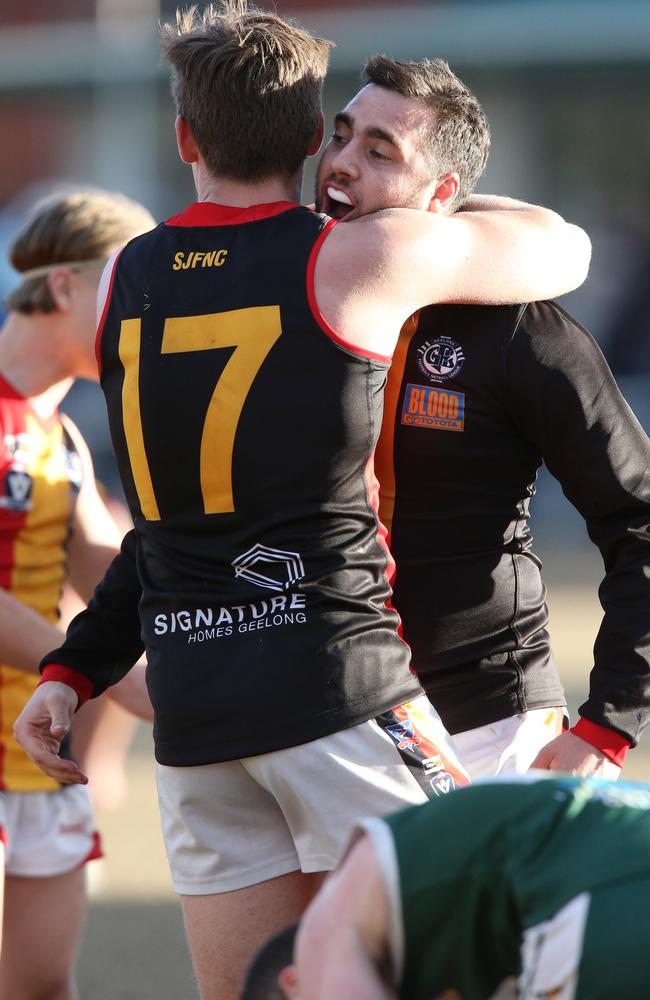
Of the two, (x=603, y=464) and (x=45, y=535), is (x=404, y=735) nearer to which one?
(x=603, y=464)

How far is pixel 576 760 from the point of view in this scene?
244 centimetres

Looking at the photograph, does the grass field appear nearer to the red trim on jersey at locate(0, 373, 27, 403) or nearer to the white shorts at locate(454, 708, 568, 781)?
the red trim on jersey at locate(0, 373, 27, 403)

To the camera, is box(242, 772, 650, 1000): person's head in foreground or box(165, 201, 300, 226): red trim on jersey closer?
box(242, 772, 650, 1000): person's head in foreground

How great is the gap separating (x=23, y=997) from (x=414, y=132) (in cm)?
236

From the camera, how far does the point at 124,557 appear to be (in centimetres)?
276

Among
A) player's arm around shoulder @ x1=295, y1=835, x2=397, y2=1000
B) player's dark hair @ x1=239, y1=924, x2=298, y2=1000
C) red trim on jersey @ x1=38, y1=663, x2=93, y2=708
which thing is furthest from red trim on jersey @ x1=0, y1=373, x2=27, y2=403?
player's arm around shoulder @ x1=295, y1=835, x2=397, y2=1000

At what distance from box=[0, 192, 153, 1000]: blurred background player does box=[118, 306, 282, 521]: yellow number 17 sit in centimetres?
115

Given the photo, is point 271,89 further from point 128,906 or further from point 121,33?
point 121,33

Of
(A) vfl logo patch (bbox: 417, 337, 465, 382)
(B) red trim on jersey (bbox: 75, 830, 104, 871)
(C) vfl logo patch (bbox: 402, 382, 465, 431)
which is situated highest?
(A) vfl logo patch (bbox: 417, 337, 465, 382)

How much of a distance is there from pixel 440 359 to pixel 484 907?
3.97ft

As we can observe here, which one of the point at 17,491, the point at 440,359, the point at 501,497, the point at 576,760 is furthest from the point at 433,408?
the point at 17,491

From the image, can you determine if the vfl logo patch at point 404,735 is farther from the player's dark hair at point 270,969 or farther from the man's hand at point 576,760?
the player's dark hair at point 270,969

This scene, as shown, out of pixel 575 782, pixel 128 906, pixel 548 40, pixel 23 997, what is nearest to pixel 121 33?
pixel 548 40

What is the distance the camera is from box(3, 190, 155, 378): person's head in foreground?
3.79 metres
